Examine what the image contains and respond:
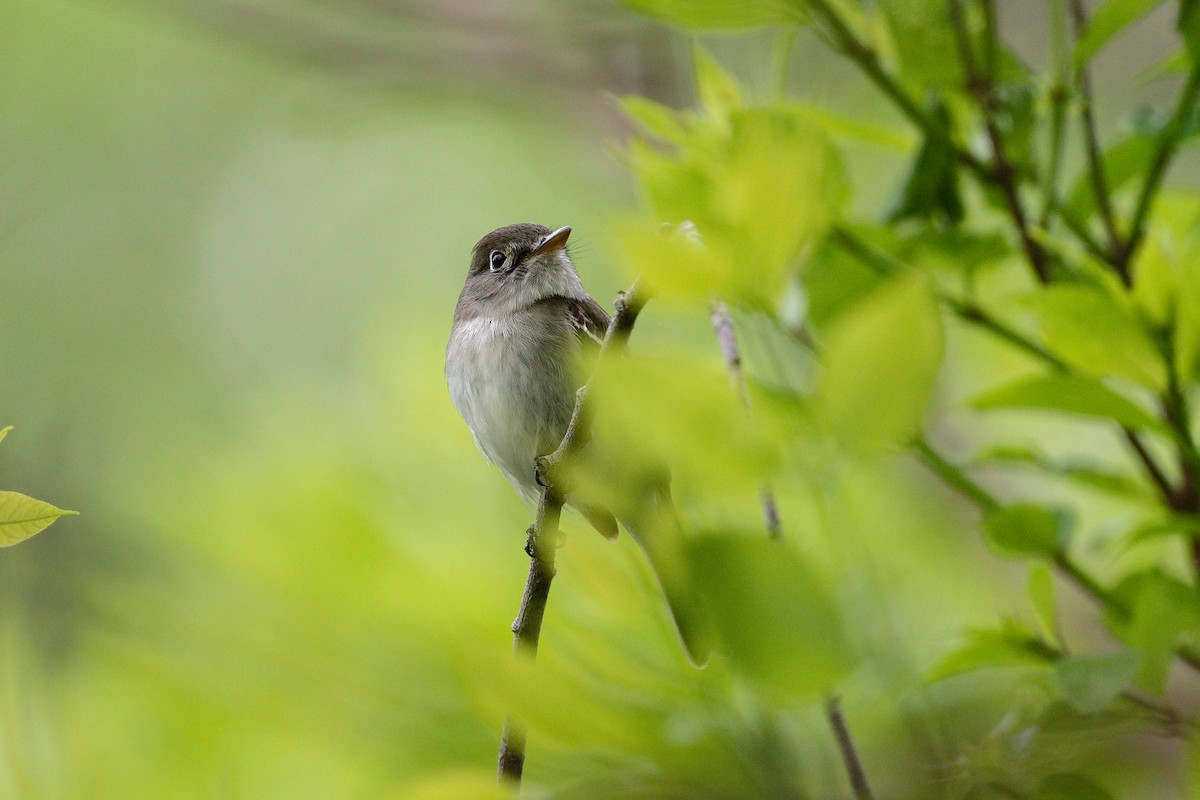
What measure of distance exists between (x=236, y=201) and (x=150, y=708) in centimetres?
633

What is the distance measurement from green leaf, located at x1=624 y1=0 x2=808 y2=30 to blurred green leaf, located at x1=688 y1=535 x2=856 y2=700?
31.8 inches

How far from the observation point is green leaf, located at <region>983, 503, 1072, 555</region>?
125 centimetres

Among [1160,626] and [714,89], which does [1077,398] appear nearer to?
[1160,626]

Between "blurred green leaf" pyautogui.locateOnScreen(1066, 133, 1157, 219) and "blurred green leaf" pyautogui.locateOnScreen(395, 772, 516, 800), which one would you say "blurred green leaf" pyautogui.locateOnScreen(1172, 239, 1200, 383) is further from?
"blurred green leaf" pyautogui.locateOnScreen(395, 772, 516, 800)

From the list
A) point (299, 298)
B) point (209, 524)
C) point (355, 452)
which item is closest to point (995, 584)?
point (355, 452)

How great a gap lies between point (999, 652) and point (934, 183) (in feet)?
1.96

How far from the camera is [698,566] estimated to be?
1.70 ft

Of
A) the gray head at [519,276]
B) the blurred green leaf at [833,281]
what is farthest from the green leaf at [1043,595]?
the gray head at [519,276]

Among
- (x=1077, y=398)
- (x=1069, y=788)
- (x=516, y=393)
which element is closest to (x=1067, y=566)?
(x=1077, y=398)

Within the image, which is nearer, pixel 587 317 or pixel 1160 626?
pixel 1160 626

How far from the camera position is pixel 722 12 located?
1.20 meters

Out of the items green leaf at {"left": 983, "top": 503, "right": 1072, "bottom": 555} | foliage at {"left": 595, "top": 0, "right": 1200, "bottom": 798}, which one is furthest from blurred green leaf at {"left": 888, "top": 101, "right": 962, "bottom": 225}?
green leaf at {"left": 983, "top": 503, "right": 1072, "bottom": 555}

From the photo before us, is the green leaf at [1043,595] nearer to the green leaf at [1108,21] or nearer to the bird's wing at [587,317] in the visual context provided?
the green leaf at [1108,21]

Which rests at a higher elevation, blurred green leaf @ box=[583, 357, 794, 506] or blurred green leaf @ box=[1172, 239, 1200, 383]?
blurred green leaf @ box=[1172, 239, 1200, 383]
